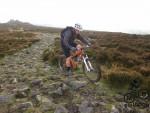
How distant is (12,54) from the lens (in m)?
23.0

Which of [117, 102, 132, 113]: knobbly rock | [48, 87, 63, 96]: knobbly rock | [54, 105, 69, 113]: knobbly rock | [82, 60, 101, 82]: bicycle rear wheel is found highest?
[82, 60, 101, 82]: bicycle rear wheel

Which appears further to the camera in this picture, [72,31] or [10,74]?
[10,74]

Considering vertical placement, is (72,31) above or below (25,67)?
above

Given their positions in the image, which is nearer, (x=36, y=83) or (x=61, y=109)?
(x=61, y=109)

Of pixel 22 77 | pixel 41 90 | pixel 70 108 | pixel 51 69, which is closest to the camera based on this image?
pixel 70 108

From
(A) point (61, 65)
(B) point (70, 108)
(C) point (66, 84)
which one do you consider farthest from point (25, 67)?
(B) point (70, 108)

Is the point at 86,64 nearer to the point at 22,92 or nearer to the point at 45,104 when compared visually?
the point at 22,92

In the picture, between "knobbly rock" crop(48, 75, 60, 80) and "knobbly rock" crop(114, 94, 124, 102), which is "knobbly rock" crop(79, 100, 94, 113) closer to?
"knobbly rock" crop(114, 94, 124, 102)

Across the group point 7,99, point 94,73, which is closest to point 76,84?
point 94,73

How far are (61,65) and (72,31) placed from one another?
2583 mm

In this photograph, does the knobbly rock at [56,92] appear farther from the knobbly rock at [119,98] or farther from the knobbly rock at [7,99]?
the knobbly rock at [119,98]

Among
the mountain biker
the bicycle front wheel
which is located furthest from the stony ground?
the mountain biker

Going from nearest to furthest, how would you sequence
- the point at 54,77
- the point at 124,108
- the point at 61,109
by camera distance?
the point at 61,109 < the point at 124,108 < the point at 54,77

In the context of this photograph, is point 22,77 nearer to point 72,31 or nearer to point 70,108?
point 72,31
